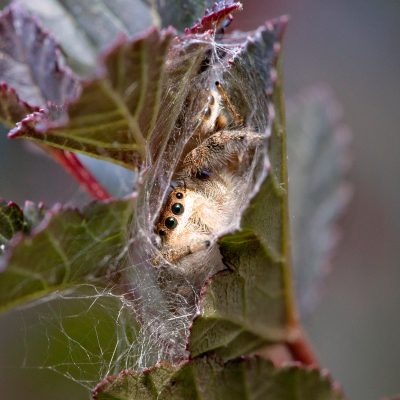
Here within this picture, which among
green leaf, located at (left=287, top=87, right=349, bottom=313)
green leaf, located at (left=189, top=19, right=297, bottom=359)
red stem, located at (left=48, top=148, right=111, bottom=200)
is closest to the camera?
green leaf, located at (left=189, top=19, right=297, bottom=359)

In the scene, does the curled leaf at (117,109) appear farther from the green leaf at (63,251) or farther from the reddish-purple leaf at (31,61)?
the reddish-purple leaf at (31,61)

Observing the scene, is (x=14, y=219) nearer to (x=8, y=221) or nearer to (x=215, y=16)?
(x=8, y=221)

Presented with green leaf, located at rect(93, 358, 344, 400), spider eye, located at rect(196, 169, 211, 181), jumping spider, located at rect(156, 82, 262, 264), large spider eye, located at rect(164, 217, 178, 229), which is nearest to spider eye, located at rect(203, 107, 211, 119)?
jumping spider, located at rect(156, 82, 262, 264)

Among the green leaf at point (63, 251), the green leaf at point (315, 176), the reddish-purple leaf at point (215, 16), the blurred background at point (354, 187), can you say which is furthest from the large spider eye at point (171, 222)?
the green leaf at point (315, 176)

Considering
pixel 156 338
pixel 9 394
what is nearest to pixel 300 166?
pixel 156 338

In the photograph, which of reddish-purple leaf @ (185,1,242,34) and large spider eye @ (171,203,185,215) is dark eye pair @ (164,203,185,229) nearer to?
large spider eye @ (171,203,185,215)
